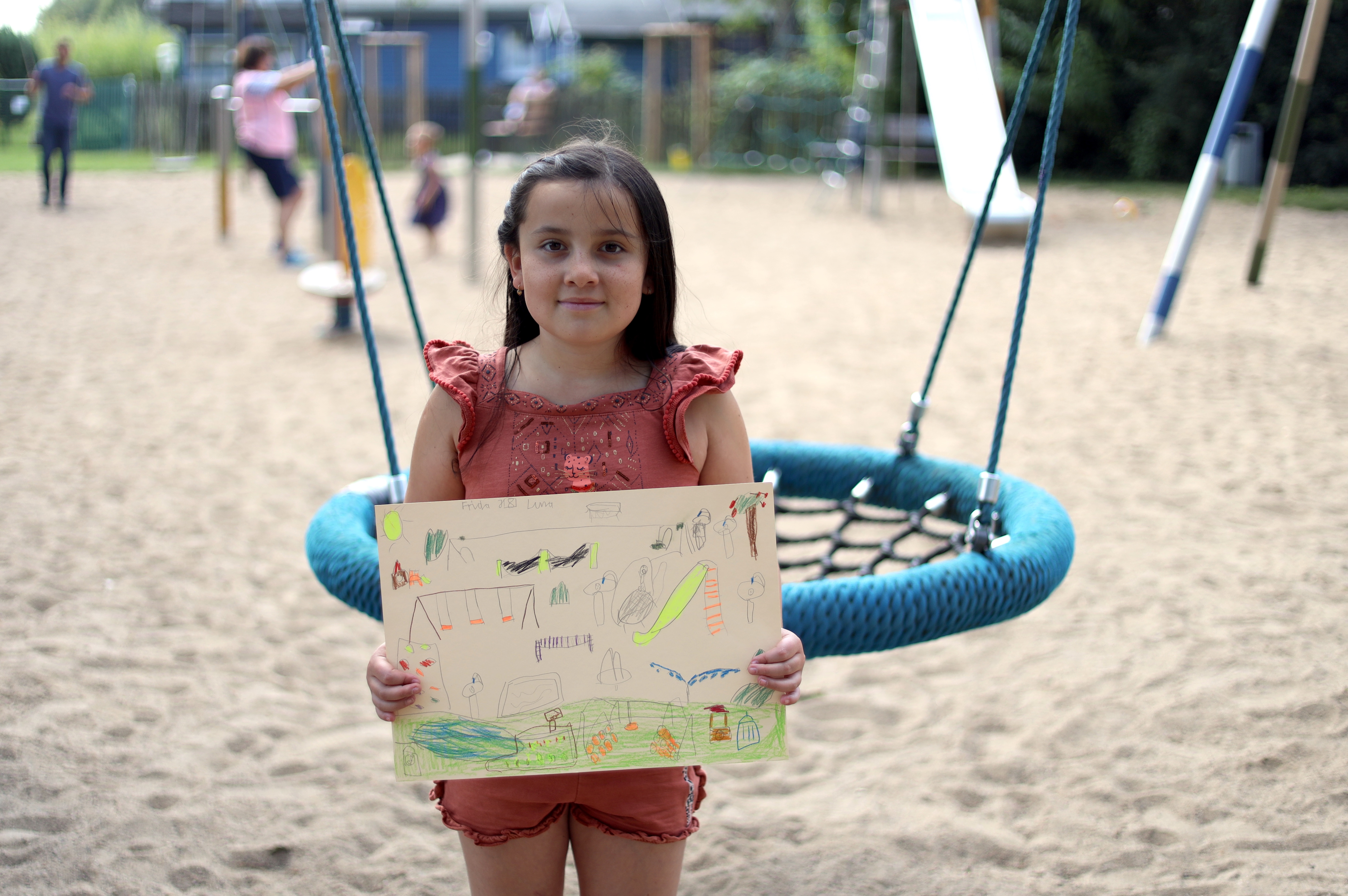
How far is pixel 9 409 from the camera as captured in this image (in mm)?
5266

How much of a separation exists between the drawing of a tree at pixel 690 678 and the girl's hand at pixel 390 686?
29cm

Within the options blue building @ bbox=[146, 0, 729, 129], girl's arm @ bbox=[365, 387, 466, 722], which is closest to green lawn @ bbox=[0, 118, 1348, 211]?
blue building @ bbox=[146, 0, 729, 129]

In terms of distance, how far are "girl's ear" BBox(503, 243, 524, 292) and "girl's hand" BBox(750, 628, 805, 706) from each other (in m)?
0.56

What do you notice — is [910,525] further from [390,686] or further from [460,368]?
[390,686]

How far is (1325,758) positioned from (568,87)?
19644 mm

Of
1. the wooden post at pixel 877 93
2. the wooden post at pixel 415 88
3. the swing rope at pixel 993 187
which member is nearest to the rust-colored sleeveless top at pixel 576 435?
the swing rope at pixel 993 187

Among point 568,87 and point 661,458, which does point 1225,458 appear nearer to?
point 661,458

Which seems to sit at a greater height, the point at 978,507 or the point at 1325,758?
the point at 978,507

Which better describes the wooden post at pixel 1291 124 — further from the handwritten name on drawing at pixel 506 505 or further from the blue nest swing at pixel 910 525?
the handwritten name on drawing at pixel 506 505

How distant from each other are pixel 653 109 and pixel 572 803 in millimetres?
17759

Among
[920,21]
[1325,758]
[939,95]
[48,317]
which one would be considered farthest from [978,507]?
[920,21]

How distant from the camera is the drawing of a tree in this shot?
51.9 inches

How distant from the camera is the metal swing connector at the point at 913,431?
2463 mm

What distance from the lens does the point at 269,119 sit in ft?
28.1
